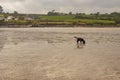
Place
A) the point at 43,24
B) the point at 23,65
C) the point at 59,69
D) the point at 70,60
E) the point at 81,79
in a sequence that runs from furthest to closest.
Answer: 1. the point at 43,24
2. the point at 70,60
3. the point at 23,65
4. the point at 59,69
5. the point at 81,79

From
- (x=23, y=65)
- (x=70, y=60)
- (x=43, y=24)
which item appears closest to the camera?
(x=23, y=65)

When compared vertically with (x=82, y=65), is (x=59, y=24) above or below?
below

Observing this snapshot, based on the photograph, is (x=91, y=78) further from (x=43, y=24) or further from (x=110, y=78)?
(x=43, y=24)

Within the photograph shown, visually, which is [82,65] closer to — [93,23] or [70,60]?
[70,60]

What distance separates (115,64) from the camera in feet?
90.3

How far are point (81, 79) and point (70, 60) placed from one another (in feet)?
28.8

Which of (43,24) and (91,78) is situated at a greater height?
(91,78)

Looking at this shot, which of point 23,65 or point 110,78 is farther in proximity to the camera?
point 23,65

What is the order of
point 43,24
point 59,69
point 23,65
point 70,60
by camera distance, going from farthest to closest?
point 43,24 < point 70,60 < point 23,65 < point 59,69

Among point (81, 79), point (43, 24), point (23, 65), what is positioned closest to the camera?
point (81, 79)

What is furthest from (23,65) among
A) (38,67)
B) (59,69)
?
(59,69)

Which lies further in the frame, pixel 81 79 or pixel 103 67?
pixel 103 67

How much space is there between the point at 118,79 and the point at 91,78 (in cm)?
165

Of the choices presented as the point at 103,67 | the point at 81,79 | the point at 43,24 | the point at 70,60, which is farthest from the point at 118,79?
the point at 43,24
